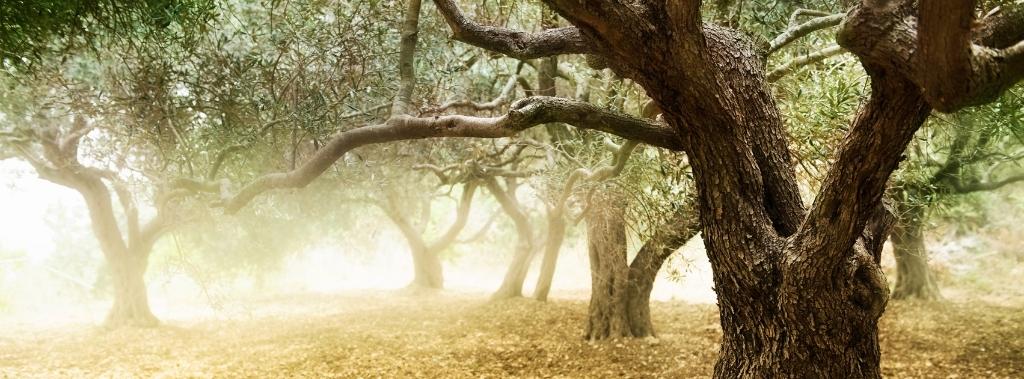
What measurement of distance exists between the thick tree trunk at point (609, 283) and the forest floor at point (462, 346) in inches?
12.3

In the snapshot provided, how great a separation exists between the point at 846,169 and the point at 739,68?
0.95 metres

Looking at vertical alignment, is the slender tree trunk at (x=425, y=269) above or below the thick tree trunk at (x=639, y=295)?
above

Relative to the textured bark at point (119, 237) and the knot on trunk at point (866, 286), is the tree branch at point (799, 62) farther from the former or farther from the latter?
the textured bark at point (119, 237)

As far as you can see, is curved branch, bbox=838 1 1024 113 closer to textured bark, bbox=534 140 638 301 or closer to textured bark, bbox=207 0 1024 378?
textured bark, bbox=207 0 1024 378

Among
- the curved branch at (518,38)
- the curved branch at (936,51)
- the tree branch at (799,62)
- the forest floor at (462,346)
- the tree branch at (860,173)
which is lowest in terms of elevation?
the forest floor at (462,346)

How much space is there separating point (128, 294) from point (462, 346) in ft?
24.6

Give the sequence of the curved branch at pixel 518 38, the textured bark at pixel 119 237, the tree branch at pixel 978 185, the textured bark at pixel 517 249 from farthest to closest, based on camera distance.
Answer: the textured bark at pixel 517 249 < the textured bark at pixel 119 237 < the tree branch at pixel 978 185 < the curved branch at pixel 518 38

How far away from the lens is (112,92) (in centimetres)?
695

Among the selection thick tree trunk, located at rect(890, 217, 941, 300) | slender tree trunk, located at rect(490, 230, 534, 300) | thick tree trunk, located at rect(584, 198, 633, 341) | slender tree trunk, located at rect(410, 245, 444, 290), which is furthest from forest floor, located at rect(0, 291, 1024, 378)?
slender tree trunk, located at rect(410, 245, 444, 290)

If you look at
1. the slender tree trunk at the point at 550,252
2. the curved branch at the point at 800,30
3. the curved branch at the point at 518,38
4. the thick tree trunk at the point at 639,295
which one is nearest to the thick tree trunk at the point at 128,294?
the slender tree trunk at the point at 550,252

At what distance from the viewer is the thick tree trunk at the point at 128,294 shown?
39.8 ft

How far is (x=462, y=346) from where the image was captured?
8.52 metres

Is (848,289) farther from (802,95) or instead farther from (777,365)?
(802,95)

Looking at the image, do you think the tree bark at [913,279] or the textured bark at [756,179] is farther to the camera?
the tree bark at [913,279]
